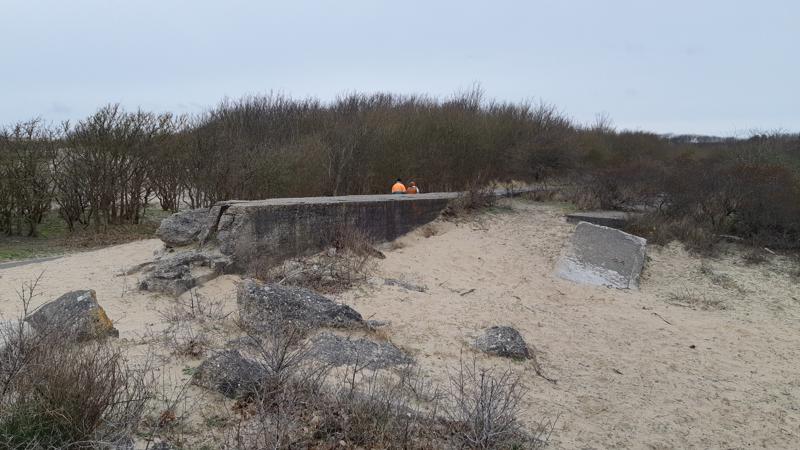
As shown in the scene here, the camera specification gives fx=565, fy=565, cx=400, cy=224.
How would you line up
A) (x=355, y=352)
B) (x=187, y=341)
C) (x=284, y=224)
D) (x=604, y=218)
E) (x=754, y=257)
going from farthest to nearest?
(x=604, y=218) < (x=754, y=257) < (x=284, y=224) < (x=355, y=352) < (x=187, y=341)

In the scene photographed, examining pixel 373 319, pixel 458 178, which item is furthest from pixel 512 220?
pixel 373 319

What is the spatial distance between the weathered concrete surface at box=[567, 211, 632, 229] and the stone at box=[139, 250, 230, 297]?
284 inches

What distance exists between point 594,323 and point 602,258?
2522 mm

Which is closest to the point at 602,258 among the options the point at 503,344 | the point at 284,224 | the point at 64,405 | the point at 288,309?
the point at 503,344

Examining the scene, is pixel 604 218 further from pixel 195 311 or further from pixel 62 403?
pixel 62 403

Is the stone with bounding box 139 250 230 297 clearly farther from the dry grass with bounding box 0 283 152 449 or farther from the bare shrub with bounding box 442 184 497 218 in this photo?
the bare shrub with bounding box 442 184 497 218

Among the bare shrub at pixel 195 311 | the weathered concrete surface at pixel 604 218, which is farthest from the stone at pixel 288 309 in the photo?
the weathered concrete surface at pixel 604 218

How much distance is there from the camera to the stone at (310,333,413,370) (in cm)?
433

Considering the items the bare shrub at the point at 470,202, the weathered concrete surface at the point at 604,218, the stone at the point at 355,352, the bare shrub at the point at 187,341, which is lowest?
the stone at the point at 355,352

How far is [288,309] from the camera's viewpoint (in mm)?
5172

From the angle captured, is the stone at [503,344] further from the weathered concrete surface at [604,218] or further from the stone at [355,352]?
the weathered concrete surface at [604,218]

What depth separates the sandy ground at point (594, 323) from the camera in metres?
4.43

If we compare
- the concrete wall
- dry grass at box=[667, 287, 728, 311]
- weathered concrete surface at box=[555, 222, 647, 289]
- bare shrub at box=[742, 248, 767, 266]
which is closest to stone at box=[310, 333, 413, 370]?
the concrete wall

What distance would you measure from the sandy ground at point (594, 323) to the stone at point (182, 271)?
0.50 feet
